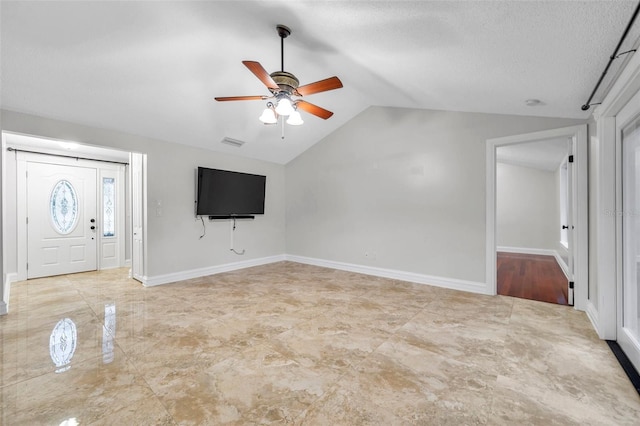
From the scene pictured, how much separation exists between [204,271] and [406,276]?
11.5 ft

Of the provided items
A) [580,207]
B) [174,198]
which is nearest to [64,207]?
[174,198]

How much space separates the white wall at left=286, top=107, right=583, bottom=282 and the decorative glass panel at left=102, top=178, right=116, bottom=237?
384 centimetres

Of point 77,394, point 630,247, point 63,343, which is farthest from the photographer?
point 63,343

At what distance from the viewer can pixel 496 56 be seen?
7.10ft

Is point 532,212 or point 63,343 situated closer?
point 63,343

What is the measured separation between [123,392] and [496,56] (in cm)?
356

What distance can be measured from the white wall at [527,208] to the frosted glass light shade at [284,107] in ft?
22.9

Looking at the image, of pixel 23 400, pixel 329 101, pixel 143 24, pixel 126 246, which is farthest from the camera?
pixel 126 246

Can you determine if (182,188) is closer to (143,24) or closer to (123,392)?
(143,24)

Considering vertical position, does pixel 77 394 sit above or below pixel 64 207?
below

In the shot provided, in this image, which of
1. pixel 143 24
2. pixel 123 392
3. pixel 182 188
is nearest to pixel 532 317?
pixel 123 392

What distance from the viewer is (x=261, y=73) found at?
2.30 m

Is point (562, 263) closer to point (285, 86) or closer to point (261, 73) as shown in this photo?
point (285, 86)

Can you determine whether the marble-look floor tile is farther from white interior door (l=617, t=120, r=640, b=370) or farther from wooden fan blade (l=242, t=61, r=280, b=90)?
white interior door (l=617, t=120, r=640, b=370)
